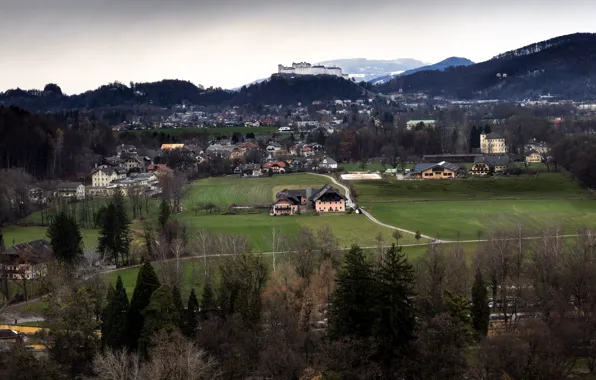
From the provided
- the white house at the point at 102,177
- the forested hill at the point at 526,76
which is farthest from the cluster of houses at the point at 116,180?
the forested hill at the point at 526,76

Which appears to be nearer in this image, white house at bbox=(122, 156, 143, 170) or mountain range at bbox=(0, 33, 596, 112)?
white house at bbox=(122, 156, 143, 170)

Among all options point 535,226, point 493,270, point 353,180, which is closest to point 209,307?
point 493,270

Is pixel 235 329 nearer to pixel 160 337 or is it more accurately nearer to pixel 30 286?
pixel 160 337

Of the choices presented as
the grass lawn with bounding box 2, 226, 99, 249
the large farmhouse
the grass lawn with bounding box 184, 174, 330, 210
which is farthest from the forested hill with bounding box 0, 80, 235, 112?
the grass lawn with bounding box 2, 226, 99, 249

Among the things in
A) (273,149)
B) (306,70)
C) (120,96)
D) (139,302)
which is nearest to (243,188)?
(273,149)

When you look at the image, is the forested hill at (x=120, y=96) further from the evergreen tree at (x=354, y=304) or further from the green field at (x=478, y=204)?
the evergreen tree at (x=354, y=304)

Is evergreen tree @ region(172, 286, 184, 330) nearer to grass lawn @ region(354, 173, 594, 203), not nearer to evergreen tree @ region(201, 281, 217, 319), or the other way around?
evergreen tree @ region(201, 281, 217, 319)

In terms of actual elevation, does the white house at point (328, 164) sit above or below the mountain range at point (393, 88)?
below
